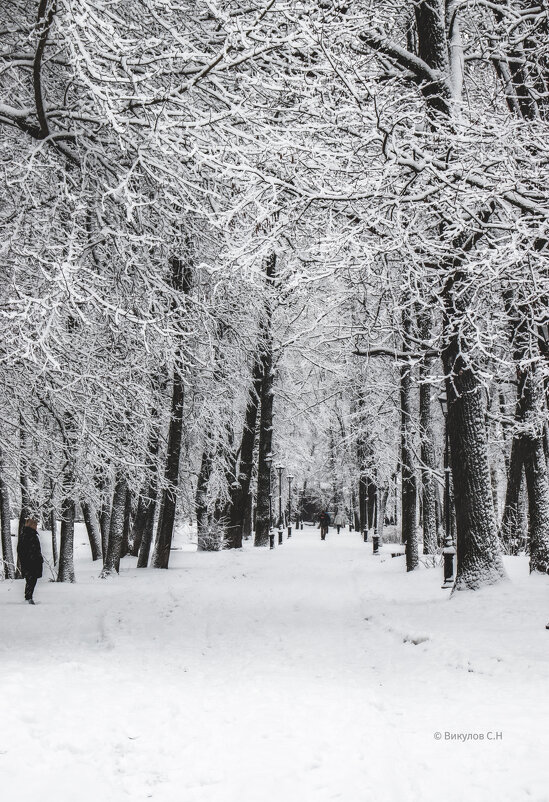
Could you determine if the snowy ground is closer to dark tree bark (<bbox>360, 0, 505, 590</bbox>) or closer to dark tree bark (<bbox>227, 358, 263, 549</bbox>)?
dark tree bark (<bbox>360, 0, 505, 590</bbox>)

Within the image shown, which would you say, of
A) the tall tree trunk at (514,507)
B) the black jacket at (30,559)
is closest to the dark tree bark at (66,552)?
the black jacket at (30,559)

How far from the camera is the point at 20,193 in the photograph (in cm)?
709

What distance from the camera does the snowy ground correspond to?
13.3ft

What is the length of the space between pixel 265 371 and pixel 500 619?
17.3m

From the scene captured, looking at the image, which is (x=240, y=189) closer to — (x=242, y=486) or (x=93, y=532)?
(x=242, y=486)

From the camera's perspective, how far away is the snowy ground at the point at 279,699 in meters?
4.07

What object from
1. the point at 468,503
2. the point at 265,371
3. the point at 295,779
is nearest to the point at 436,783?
the point at 295,779

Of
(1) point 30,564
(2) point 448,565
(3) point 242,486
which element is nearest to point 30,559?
(1) point 30,564

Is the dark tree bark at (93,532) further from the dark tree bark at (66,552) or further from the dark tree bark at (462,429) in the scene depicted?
the dark tree bark at (462,429)

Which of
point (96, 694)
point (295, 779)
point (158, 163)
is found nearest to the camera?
point (295, 779)

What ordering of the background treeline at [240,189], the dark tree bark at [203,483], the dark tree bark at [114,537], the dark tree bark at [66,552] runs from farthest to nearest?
1. the dark tree bark at [203,483]
2. the dark tree bark at [114,537]
3. the dark tree bark at [66,552]
4. the background treeline at [240,189]

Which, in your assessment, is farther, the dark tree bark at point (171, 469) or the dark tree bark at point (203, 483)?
the dark tree bark at point (203, 483)

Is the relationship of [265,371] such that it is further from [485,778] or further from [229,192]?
[485,778]

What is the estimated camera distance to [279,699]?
5.80 m
